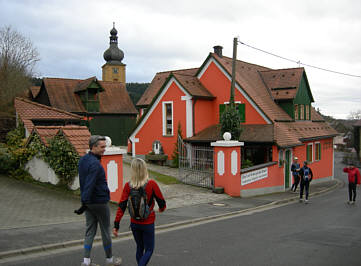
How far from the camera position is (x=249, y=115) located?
2097 centimetres

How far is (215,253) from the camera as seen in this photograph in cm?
654

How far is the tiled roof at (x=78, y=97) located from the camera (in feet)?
105

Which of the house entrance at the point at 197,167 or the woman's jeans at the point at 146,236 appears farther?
the house entrance at the point at 197,167

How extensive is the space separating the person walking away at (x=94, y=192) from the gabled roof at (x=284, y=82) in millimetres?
Result: 19252

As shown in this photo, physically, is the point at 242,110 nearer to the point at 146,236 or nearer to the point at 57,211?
the point at 57,211

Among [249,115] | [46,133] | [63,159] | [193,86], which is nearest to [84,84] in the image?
[193,86]

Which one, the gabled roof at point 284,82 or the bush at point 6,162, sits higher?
the gabled roof at point 284,82

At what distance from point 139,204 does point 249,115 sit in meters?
17.0

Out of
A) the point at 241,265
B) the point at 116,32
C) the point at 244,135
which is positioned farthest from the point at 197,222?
the point at 116,32

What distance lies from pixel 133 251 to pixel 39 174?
304 inches

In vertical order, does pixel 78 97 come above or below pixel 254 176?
above

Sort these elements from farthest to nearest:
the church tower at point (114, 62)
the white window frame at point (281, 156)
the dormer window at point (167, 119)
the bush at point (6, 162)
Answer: the church tower at point (114, 62) → the dormer window at point (167, 119) → the white window frame at point (281, 156) → the bush at point (6, 162)

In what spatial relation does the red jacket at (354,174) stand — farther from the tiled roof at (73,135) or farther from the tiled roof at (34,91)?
the tiled roof at (34,91)

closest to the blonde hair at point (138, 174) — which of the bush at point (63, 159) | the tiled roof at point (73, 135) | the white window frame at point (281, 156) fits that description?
the tiled roof at point (73, 135)
